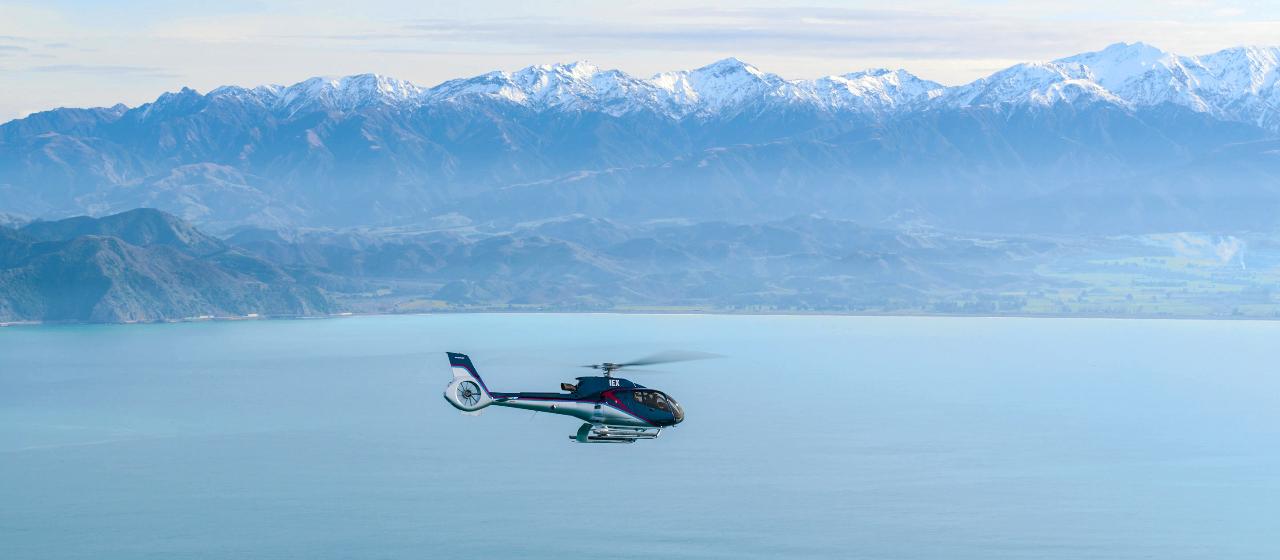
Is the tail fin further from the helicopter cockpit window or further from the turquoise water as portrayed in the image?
the turquoise water

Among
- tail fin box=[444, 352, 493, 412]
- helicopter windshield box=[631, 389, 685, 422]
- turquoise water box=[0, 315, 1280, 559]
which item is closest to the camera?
helicopter windshield box=[631, 389, 685, 422]

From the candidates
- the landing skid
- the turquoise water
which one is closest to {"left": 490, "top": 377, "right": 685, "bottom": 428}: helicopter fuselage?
the landing skid

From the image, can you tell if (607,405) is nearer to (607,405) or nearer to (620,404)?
(607,405)

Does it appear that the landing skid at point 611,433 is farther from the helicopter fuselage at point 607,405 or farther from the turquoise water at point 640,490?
the turquoise water at point 640,490

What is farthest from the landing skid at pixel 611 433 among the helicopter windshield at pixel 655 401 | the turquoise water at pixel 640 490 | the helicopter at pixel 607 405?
the turquoise water at pixel 640 490

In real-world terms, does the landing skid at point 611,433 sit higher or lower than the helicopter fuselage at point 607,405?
lower
